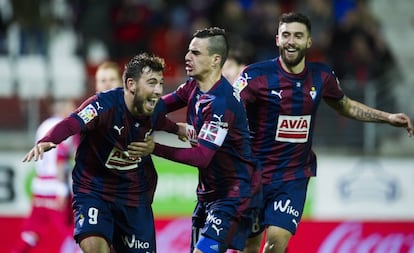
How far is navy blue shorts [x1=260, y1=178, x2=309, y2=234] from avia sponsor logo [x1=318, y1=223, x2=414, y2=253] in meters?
3.56

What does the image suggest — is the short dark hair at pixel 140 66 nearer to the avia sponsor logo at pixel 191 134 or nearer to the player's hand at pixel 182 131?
the avia sponsor logo at pixel 191 134

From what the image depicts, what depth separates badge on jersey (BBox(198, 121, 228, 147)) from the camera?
7195 mm

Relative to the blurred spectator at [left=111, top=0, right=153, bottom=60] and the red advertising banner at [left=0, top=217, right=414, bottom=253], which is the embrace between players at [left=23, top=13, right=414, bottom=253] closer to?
the red advertising banner at [left=0, top=217, right=414, bottom=253]

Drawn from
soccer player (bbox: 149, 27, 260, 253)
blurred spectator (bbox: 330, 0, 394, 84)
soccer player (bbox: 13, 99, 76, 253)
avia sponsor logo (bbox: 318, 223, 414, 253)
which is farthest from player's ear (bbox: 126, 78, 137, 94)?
blurred spectator (bbox: 330, 0, 394, 84)

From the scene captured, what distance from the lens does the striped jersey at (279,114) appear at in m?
7.96

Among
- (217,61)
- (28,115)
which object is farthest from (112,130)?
(28,115)

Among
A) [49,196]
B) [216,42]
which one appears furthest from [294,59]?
[49,196]

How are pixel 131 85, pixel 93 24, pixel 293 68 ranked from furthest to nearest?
pixel 93 24 < pixel 293 68 < pixel 131 85

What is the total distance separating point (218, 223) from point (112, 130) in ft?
3.17

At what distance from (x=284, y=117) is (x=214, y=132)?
92 centimetres

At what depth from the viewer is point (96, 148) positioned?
7.46 meters

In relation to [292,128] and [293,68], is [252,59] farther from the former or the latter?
[292,128]

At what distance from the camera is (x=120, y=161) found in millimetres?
7484

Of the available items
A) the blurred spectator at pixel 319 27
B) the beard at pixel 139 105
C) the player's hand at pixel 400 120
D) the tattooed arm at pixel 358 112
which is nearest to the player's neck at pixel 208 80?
the beard at pixel 139 105
